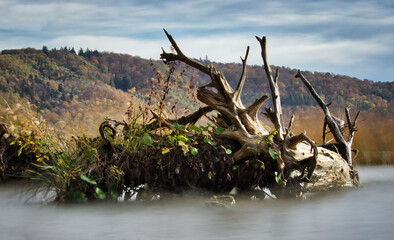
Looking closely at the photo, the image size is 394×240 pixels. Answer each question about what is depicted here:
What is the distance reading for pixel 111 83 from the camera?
1936 centimetres

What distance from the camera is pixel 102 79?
812 inches

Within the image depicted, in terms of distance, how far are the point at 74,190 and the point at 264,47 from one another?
3.14 meters

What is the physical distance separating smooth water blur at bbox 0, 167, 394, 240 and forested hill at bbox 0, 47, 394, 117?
12.0 m

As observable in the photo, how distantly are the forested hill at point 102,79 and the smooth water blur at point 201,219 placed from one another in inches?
473

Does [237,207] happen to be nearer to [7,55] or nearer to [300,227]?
[300,227]

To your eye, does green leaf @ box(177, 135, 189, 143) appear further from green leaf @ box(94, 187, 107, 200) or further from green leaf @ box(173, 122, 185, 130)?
green leaf @ box(94, 187, 107, 200)

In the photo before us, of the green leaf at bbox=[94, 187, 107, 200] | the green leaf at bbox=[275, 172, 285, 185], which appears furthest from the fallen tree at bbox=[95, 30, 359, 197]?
the green leaf at bbox=[94, 187, 107, 200]

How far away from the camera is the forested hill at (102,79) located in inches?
691

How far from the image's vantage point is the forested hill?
17.5 metres

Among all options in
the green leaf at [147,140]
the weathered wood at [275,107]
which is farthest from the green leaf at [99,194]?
the weathered wood at [275,107]

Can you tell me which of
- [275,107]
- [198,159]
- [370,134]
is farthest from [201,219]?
[370,134]

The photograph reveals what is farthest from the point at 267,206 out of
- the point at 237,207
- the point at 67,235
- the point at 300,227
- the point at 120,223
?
the point at 67,235

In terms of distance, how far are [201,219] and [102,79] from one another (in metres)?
17.4

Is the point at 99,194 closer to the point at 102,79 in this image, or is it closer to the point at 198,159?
the point at 198,159
